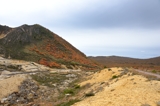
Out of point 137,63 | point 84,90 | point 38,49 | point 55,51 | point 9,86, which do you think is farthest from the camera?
point 137,63

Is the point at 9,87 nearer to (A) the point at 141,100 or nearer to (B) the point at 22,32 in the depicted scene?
(A) the point at 141,100

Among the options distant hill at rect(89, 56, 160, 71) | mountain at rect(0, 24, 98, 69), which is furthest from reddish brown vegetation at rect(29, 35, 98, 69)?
distant hill at rect(89, 56, 160, 71)

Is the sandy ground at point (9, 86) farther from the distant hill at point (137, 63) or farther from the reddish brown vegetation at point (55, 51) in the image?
the distant hill at point (137, 63)

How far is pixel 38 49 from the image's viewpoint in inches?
2234

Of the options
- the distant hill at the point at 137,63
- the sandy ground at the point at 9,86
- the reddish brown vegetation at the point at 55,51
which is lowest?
the sandy ground at the point at 9,86

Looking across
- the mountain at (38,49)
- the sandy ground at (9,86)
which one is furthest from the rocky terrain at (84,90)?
the mountain at (38,49)

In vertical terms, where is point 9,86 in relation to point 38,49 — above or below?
below

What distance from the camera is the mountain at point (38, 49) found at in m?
48.7

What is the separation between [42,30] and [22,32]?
725cm

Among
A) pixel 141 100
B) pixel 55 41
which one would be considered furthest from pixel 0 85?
pixel 55 41

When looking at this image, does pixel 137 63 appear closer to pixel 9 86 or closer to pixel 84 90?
pixel 84 90

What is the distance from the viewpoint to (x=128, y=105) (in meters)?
11.7

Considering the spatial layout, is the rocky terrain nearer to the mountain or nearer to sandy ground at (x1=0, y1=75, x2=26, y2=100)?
sandy ground at (x1=0, y1=75, x2=26, y2=100)

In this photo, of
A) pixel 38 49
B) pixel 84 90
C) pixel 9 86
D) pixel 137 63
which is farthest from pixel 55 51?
pixel 137 63
